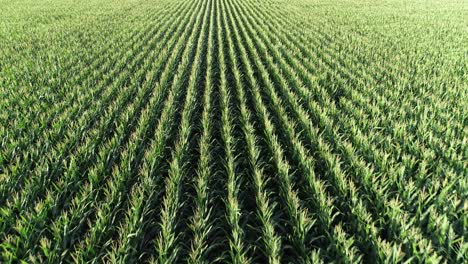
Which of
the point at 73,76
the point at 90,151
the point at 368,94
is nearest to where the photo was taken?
the point at 90,151

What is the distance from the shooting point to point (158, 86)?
7.56 meters

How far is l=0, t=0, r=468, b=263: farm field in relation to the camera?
3.19m

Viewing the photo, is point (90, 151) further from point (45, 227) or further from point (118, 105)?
point (118, 105)

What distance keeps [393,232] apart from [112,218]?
3025mm

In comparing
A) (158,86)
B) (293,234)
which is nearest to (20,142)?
(158,86)

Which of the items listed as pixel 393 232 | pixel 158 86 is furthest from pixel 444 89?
pixel 158 86

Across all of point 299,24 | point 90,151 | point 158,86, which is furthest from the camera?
point 299,24

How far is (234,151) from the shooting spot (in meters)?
5.14

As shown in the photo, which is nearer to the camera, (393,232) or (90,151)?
(393,232)

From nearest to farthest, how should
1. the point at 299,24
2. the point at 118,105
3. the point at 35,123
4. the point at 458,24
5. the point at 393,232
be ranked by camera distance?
the point at 393,232, the point at 35,123, the point at 118,105, the point at 458,24, the point at 299,24

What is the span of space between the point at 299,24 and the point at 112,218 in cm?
1559

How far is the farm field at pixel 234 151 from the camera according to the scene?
3186mm

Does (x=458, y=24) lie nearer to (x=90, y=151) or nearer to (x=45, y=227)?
(x=90, y=151)

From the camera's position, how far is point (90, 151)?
15.4 feet
